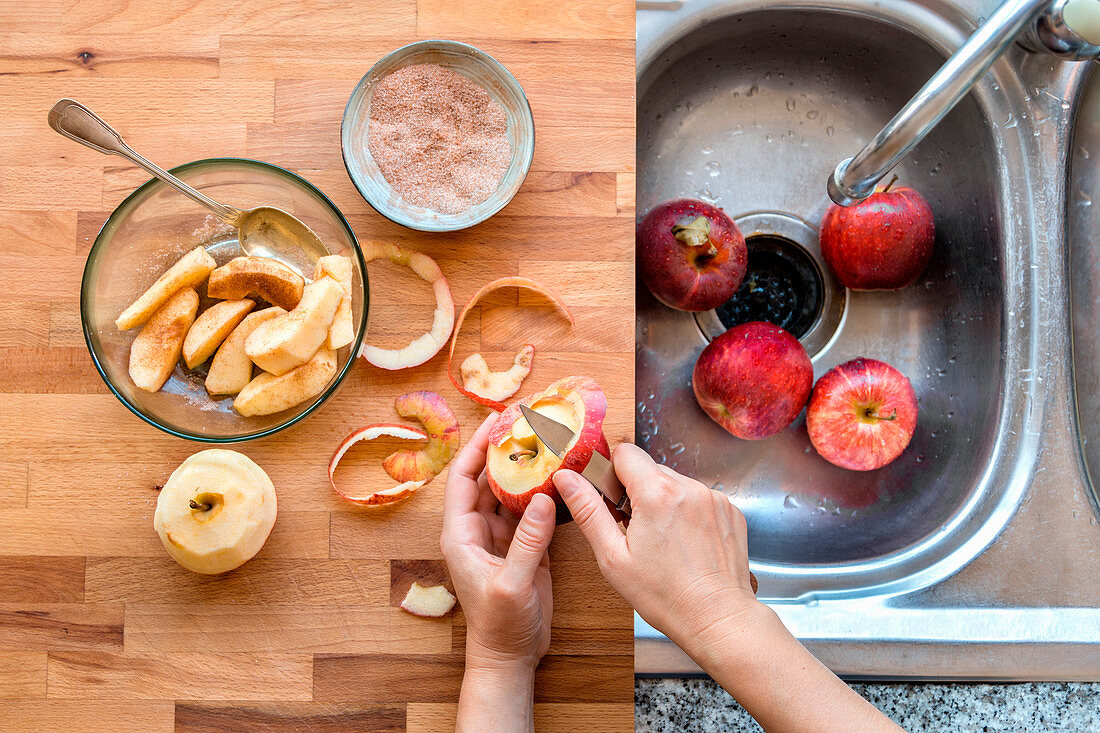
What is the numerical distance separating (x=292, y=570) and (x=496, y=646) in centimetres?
30

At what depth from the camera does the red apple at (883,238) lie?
1.10 metres

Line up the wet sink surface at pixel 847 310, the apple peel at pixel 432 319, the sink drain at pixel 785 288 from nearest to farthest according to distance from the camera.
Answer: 1. the apple peel at pixel 432 319
2. the wet sink surface at pixel 847 310
3. the sink drain at pixel 785 288

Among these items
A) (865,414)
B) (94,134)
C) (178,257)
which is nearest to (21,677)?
(178,257)

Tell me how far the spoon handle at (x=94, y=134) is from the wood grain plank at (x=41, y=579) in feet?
1.69

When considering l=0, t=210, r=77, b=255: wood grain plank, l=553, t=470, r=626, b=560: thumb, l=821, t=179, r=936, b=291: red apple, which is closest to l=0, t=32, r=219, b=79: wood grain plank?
l=0, t=210, r=77, b=255: wood grain plank

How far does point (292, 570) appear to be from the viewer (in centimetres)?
92

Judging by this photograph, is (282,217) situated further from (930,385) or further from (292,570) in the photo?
(930,385)

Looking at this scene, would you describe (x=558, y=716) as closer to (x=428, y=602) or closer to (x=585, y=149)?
(x=428, y=602)

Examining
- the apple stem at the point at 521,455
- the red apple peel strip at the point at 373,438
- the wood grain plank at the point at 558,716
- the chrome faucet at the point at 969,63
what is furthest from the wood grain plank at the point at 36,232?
the chrome faucet at the point at 969,63

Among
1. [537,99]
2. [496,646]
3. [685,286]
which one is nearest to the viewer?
[496,646]

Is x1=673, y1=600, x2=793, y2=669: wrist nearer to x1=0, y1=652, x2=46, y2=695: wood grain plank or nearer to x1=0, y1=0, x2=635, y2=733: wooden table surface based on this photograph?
x1=0, y1=0, x2=635, y2=733: wooden table surface

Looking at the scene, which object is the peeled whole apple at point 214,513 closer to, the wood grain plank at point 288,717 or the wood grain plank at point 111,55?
the wood grain plank at point 288,717

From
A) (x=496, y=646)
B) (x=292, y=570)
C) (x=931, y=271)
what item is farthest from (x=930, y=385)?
(x=292, y=570)

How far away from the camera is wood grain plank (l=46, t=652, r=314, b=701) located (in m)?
0.89
